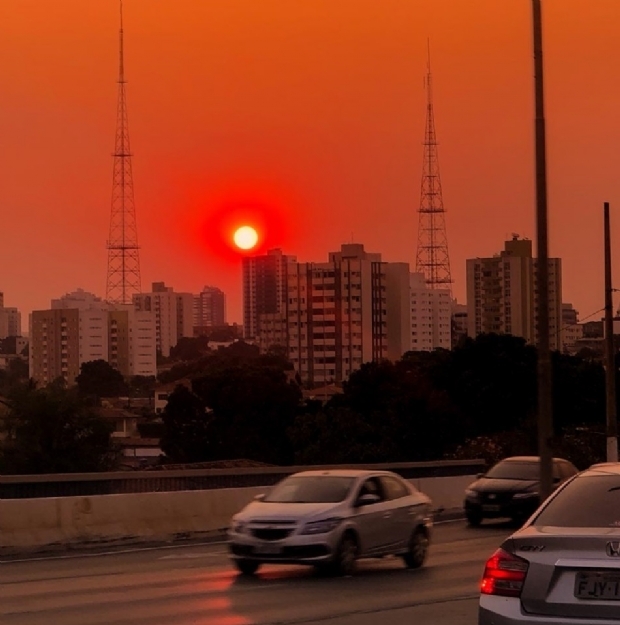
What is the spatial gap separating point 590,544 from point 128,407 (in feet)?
525

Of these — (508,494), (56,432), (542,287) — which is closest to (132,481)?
(508,494)

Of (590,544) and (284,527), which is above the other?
(590,544)

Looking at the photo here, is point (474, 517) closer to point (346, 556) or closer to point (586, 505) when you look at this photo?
point (346, 556)

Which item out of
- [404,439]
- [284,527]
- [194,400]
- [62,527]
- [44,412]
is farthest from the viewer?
[194,400]

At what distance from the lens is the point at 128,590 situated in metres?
16.8

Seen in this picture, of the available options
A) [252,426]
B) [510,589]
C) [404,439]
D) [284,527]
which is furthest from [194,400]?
[510,589]

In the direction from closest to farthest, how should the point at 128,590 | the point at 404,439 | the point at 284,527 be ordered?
the point at 128,590
the point at 284,527
the point at 404,439

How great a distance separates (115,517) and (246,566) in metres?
6.43

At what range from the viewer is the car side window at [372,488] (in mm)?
19812

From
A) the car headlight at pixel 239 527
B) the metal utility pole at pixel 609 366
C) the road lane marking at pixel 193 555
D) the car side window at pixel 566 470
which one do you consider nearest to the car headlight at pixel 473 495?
the car side window at pixel 566 470

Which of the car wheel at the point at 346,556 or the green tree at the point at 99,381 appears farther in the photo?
the green tree at the point at 99,381

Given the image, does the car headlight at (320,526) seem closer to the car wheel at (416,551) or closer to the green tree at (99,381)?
the car wheel at (416,551)

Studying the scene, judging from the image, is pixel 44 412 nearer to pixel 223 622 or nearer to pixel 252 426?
pixel 252 426

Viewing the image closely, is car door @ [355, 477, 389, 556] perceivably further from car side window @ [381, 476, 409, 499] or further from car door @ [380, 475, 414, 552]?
car side window @ [381, 476, 409, 499]
